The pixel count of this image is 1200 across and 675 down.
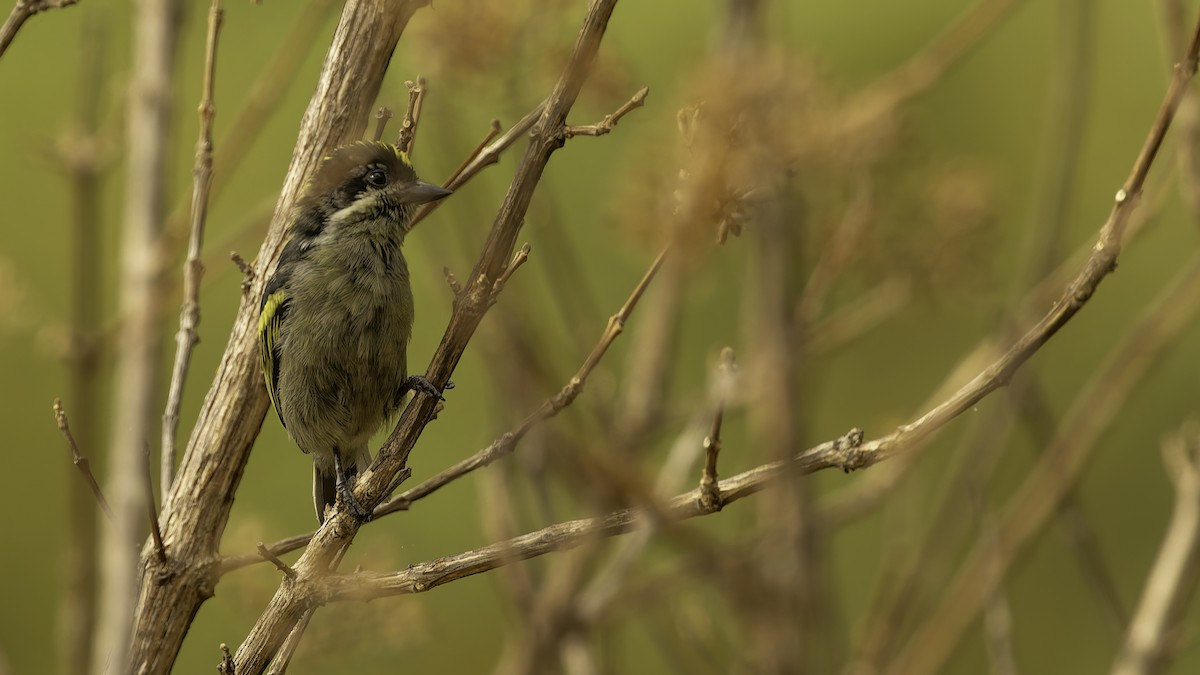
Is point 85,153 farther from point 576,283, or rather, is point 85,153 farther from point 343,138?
point 576,283

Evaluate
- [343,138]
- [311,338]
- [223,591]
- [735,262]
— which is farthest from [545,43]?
[735,262]

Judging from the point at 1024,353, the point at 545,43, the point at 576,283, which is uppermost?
the point at 545,43

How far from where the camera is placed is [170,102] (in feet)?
3.73

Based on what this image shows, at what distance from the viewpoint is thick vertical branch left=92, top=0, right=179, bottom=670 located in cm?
104

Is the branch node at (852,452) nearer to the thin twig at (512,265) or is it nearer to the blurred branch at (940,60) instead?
the thin twig at (512,265)

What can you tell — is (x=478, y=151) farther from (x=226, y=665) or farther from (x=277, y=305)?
(x=226, y=665)

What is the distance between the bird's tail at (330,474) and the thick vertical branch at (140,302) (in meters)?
2.23

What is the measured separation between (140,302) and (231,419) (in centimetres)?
152

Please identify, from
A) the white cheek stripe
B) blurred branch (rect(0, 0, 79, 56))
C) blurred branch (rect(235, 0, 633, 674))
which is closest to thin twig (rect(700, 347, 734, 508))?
blurred branch (rect(235, 0, 633, 674))

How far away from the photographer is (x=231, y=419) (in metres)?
2.56

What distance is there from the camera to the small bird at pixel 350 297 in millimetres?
3047

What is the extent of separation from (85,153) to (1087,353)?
3.86 metres

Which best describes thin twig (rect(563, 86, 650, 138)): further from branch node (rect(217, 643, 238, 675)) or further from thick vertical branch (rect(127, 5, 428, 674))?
branch node (rect(217, 643, 238, 675))

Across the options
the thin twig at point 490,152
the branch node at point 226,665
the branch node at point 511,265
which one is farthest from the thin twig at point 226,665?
the thin twig at point 490,152
